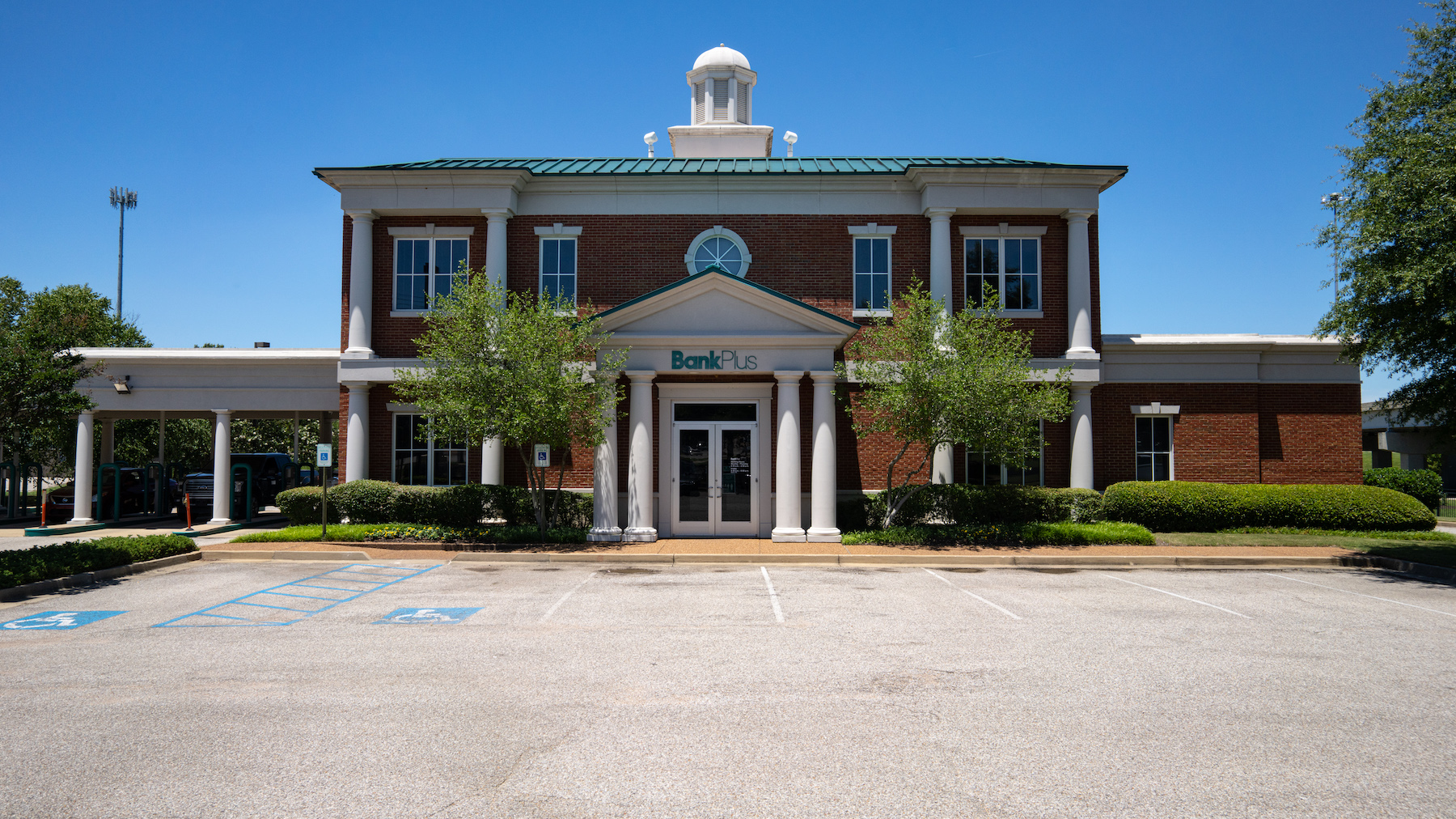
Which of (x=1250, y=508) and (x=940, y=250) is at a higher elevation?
(x=940, y=250)

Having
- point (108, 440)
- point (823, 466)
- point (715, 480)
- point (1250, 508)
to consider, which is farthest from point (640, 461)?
point (108, 440)

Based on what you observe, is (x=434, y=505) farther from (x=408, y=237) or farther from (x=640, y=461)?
(x=408, y=237)

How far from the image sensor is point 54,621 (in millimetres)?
9914

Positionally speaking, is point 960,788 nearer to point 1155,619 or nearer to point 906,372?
point 1155,619

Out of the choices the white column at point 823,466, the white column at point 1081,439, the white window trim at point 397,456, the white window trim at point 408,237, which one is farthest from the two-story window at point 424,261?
the white column at point 1081,439

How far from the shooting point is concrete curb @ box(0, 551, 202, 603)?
37.5 feet

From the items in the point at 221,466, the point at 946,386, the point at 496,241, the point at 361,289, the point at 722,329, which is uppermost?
the point at 496,241

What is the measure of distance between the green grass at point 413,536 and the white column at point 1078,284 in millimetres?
12531

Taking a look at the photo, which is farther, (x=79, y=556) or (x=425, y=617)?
(x=79, y=556)

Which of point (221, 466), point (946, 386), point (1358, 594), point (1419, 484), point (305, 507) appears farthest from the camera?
point (1419, 484)

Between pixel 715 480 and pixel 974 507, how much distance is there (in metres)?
5.69

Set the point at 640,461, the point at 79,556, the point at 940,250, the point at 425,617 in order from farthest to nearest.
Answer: the point at 940,250
the point at 640,461
the point at 79,556
the point at 425,617

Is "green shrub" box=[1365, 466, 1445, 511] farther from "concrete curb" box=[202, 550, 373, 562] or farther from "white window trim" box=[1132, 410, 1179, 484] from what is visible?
"concrete curb" box=[202, 550, 373, 562]

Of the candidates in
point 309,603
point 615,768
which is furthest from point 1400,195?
point 309,603
